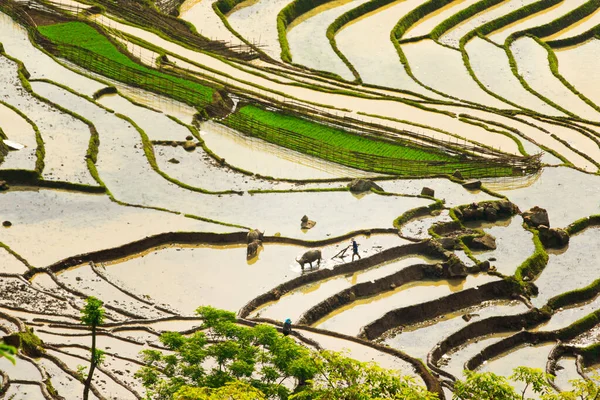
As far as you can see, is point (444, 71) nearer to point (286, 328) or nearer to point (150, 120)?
point (150, 120)

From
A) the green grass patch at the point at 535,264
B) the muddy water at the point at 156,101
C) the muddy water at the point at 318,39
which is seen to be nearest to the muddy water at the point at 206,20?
the muddy water at the point at 318,39

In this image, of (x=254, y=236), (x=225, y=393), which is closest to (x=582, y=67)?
(x=254, y=236)

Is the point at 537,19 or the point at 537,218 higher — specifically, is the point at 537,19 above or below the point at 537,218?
above

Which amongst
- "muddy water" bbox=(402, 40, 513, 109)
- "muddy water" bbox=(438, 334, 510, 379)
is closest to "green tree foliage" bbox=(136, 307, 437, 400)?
"muddy water" bbox=(438, 334, 510, 379)

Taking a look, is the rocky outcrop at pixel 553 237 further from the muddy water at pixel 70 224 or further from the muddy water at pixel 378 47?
the muddy water at pixel 378 47

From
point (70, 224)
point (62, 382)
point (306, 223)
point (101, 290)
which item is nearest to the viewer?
point (62, 382)

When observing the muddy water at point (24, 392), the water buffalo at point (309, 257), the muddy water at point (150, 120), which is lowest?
the muddy water at point (24, 392)
